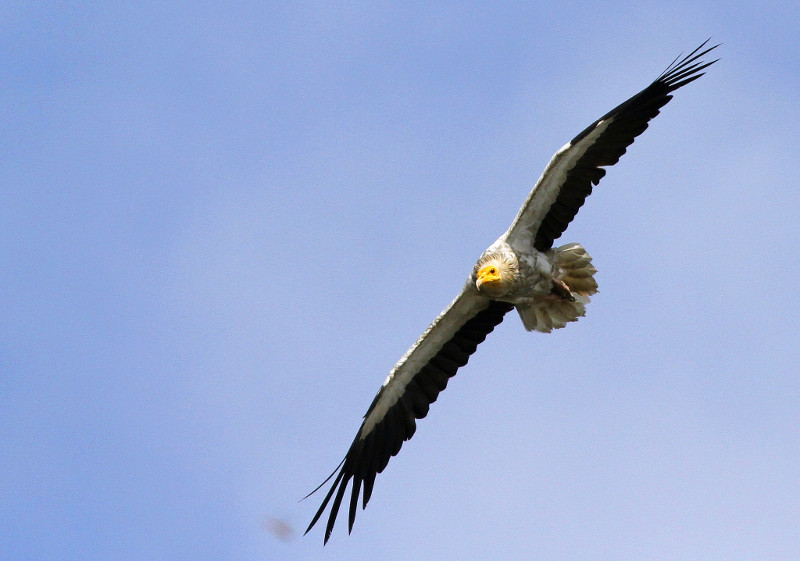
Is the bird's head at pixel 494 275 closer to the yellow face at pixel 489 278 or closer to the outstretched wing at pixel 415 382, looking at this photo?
the yellow face at pixel 489 278

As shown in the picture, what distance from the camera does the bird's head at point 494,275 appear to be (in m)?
12.2

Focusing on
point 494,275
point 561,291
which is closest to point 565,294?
point 561,291

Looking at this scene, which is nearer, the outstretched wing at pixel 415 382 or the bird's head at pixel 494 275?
the bird's head at pixel 494 275

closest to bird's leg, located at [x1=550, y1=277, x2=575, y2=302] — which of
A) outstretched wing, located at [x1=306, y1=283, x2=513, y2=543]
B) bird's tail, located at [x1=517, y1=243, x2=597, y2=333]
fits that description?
bird's tail, located at [x1=517, y1=243, x2=597, y2=333]

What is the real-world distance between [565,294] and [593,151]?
164cm

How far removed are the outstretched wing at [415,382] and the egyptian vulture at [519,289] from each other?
0.01m

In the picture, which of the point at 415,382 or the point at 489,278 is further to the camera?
the point at 415,382

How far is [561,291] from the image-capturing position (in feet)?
42.2

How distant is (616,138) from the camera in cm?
1206

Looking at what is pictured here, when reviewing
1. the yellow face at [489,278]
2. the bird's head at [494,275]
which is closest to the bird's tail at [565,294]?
the bird's head at [494,275]

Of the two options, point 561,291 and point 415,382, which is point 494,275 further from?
point 415,382

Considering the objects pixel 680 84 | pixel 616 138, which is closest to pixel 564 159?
pixel 616 138

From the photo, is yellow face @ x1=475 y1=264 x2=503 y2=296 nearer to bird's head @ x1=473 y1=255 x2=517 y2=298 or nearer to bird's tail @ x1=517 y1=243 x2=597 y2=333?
bird's head @ x1=473 y1=255 x2=517 y2=298

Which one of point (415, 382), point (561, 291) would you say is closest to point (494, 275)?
point (561, 291)
